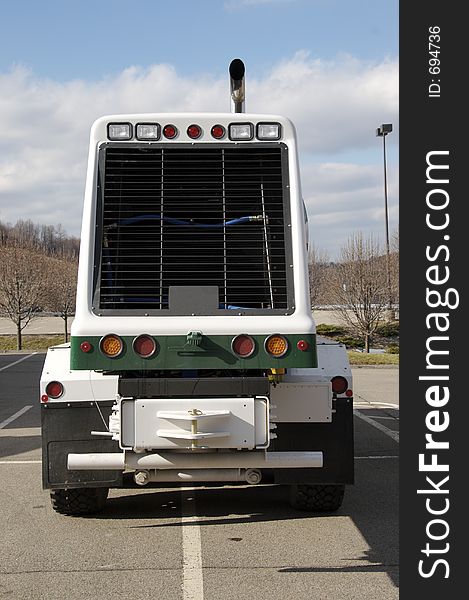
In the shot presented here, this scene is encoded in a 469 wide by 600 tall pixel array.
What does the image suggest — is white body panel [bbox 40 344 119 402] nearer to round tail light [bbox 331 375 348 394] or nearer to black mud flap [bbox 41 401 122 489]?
black mud flap [bbox 41 401 122 489]

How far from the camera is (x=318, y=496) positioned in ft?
23.7

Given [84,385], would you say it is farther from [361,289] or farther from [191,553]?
[361,289]

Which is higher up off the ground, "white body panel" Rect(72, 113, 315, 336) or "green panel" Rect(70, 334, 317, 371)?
"white body panel" Rect(72, 113, 315, 336)

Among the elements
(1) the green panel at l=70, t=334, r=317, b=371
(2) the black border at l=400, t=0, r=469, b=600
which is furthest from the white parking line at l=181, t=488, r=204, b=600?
(2) the black border at l=400, t=0, r=469, b=600

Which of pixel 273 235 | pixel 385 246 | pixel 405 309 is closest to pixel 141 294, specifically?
pixel 273 235

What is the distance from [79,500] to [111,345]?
5.99 feet

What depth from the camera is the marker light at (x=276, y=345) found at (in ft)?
19.6

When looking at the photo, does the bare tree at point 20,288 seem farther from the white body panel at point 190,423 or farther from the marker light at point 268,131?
the white body panel at point 190,423

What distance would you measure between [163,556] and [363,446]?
4.87m

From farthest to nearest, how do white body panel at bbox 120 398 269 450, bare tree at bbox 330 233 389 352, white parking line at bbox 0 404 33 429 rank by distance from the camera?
1. bare tree at bbox 330 233 389 352
2. white parking line at bbox 0 404 33 429
3. white body panel at bbox 120 398 269 450

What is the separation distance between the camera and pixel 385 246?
30.8 metres

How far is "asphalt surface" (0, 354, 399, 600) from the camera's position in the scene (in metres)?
5.50

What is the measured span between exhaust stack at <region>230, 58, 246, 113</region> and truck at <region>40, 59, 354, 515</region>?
1.12m

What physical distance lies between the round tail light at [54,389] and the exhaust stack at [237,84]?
9.40 feet
